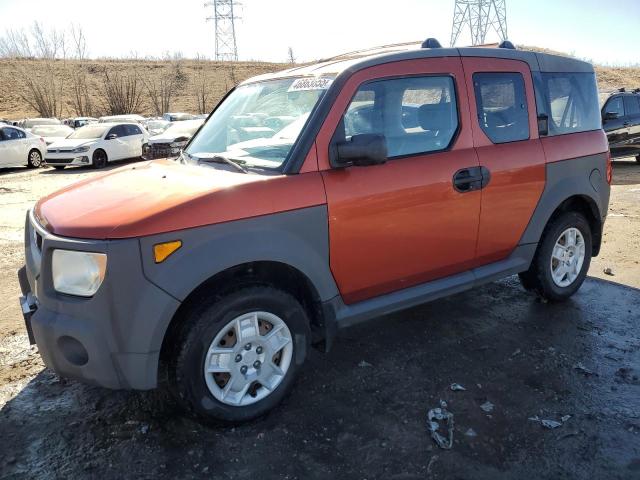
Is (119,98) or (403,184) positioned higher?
(119,98)

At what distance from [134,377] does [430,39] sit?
2965 millimetres

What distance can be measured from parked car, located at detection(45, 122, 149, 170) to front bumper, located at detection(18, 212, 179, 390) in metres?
15.8

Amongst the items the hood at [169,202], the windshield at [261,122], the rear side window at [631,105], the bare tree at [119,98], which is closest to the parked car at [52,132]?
the bare tree at [119,98]

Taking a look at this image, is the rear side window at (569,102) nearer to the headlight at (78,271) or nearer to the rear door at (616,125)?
the headlight at (78,271)

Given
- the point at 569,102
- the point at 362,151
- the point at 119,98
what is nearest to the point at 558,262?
the point at 569,102

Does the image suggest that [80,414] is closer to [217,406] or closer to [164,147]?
[217,406]

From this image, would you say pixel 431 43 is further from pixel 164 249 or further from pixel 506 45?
pixel 164 249

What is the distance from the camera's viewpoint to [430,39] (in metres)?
3.76

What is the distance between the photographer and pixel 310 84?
133 inches

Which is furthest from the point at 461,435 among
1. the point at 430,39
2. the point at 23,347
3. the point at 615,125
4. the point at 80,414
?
the point at 615,125

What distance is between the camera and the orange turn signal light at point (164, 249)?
2.57 metres

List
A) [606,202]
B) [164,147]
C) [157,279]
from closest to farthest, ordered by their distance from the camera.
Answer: [157,279] < [606,202] < [164,147]

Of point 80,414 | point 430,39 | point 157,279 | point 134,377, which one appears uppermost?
point 430,39

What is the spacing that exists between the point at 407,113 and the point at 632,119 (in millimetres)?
11998
